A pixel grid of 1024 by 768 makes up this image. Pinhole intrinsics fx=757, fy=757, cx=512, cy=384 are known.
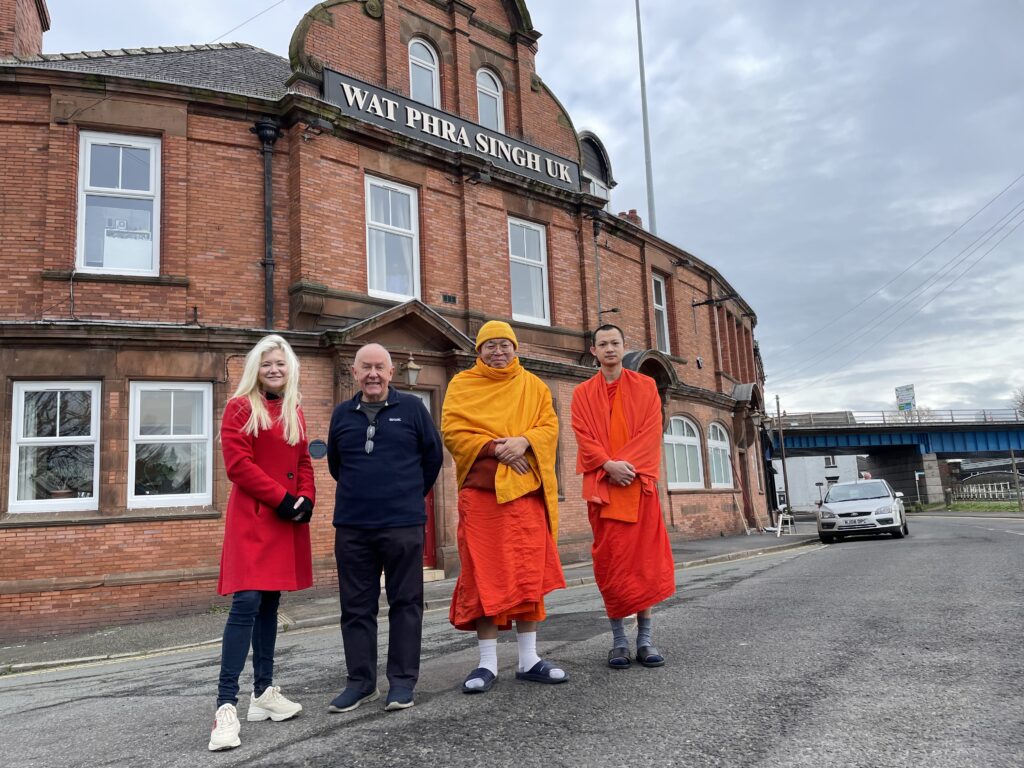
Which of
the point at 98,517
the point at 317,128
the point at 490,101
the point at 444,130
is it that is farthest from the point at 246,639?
the point at 490,101

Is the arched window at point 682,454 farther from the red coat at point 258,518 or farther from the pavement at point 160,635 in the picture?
the red coat at point 258,518

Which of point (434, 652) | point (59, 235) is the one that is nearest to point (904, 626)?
point (434, 652)

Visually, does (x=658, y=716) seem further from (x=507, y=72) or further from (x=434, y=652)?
(x=507, y=72)

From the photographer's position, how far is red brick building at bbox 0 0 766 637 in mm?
10578

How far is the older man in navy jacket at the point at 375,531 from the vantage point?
→ 3945 millimetres

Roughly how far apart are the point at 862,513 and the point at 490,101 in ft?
41.3

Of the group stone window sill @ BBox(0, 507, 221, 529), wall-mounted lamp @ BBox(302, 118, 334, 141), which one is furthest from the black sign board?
→ stone window sill @ BBox(0, 507, 221, 529)

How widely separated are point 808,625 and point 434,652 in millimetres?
2778

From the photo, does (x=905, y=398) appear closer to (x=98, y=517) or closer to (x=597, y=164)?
(x=597, y=164)

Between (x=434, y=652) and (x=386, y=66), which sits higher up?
(x=386, y=66)

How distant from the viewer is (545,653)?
203 inches

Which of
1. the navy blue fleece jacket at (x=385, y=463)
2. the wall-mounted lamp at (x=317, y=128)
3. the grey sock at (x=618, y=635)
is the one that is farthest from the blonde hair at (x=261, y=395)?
the wall-mounted lamp at (x=317, y=128)

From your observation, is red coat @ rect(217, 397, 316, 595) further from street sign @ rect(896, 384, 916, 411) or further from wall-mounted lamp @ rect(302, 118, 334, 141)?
street sign @ rect(896, 384, 916, 411)

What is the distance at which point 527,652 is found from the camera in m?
4.27
